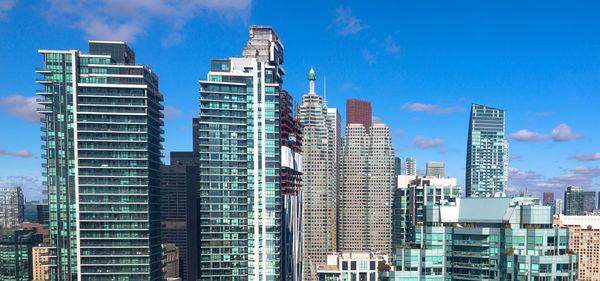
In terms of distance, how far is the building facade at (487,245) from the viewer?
131m

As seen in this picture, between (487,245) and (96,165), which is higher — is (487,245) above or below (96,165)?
below

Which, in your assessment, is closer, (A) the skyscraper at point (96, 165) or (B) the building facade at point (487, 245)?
(B) the building facade at point (487, 245)

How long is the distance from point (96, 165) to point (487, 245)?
16013 cm

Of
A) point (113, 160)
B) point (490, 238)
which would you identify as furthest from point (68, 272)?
point (490, 238)

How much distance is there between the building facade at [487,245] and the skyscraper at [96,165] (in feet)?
375

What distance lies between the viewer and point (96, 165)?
195 meters

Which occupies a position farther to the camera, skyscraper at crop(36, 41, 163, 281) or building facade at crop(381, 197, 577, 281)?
skyscraper at crop(36, 41, 163, 281)

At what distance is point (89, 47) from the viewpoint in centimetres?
19738

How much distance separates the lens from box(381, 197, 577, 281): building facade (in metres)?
131

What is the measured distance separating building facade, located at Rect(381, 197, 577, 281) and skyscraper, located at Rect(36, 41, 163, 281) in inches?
4504

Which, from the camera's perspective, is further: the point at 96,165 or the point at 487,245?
the point at 96,165

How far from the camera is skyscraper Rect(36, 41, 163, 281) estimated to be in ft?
627

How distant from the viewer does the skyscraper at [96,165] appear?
627 feet

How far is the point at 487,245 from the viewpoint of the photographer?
456ft
